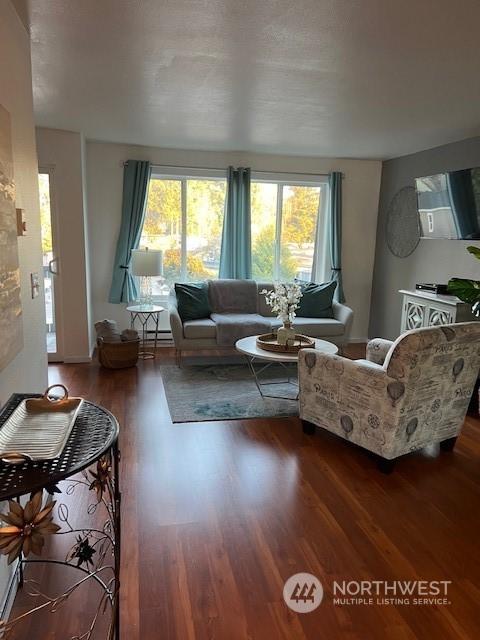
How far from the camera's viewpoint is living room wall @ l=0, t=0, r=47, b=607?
6.07 ft

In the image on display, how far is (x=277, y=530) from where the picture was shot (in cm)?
237

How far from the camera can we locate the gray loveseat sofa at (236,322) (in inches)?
198

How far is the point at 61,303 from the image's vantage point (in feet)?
16.7

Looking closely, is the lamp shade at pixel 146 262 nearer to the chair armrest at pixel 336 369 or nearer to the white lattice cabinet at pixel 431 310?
the chair armrest at pixel 336 369

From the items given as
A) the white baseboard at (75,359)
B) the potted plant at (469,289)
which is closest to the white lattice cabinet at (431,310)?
the potted plant at (469,289)

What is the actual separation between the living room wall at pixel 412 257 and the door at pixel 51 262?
4.08 metres

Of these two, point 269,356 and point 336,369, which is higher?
point 336,369

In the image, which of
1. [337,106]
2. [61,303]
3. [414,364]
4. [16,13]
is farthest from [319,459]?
[61,303]

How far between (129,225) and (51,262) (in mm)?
1084

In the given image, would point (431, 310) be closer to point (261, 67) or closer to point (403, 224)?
point (403, 224)

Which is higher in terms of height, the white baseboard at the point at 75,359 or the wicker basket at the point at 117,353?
the wicker basket at the point at 117,353

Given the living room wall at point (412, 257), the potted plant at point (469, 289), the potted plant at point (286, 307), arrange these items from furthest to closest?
the living room wall at point (412, 257)
the potted plant at point (286, 307)
the potted plant at point (469, 289)

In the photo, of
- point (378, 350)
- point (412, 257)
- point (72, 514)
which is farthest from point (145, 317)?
point (72, 514)

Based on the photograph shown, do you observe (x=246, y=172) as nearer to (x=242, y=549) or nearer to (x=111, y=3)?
(x=111, y=3)
